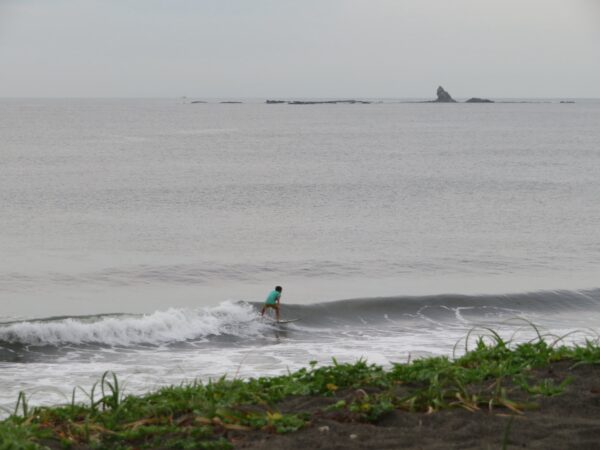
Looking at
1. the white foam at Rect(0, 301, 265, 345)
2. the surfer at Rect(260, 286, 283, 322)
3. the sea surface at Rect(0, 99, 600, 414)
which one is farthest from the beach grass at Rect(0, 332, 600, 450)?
the surfer at Rect(260, 286, 283, 322)

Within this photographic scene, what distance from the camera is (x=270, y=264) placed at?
88.7 ft

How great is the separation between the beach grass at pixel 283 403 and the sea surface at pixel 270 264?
5.51 feet

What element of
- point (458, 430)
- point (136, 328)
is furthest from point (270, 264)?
point (458, 430)

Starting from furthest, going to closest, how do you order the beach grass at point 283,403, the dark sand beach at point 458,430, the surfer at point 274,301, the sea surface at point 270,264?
the surfer at point 274,301
the sea surface at point 270,264
the beach grass at point 283,403
the dark sand beach at point 458,430

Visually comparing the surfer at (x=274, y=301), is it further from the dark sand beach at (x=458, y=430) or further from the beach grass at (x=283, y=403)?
the dark sand beach at (x=458, y=430)

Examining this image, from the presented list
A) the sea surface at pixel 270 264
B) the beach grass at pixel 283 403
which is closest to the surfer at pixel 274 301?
the sea surface at pixel 270 264

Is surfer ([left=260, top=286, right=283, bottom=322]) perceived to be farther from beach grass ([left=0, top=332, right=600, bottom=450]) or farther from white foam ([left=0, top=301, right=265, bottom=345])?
beach grass ([left=0, top=332, right=600, bottom=450])

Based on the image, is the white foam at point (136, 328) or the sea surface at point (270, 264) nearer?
the sea surface at point (270, 264)

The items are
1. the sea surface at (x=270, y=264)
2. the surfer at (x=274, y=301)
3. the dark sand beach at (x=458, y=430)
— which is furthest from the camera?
the surfer at (x=274, y=301)

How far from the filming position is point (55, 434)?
6.40m

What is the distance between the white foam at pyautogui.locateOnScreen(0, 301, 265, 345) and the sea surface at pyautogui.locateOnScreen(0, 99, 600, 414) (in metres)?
0.05

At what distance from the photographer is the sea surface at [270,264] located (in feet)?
56.2

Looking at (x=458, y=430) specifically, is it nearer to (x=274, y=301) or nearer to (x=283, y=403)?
(x=283, y=403)

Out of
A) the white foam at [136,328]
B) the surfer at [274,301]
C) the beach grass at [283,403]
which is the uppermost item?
the beach grass at [283,403]
